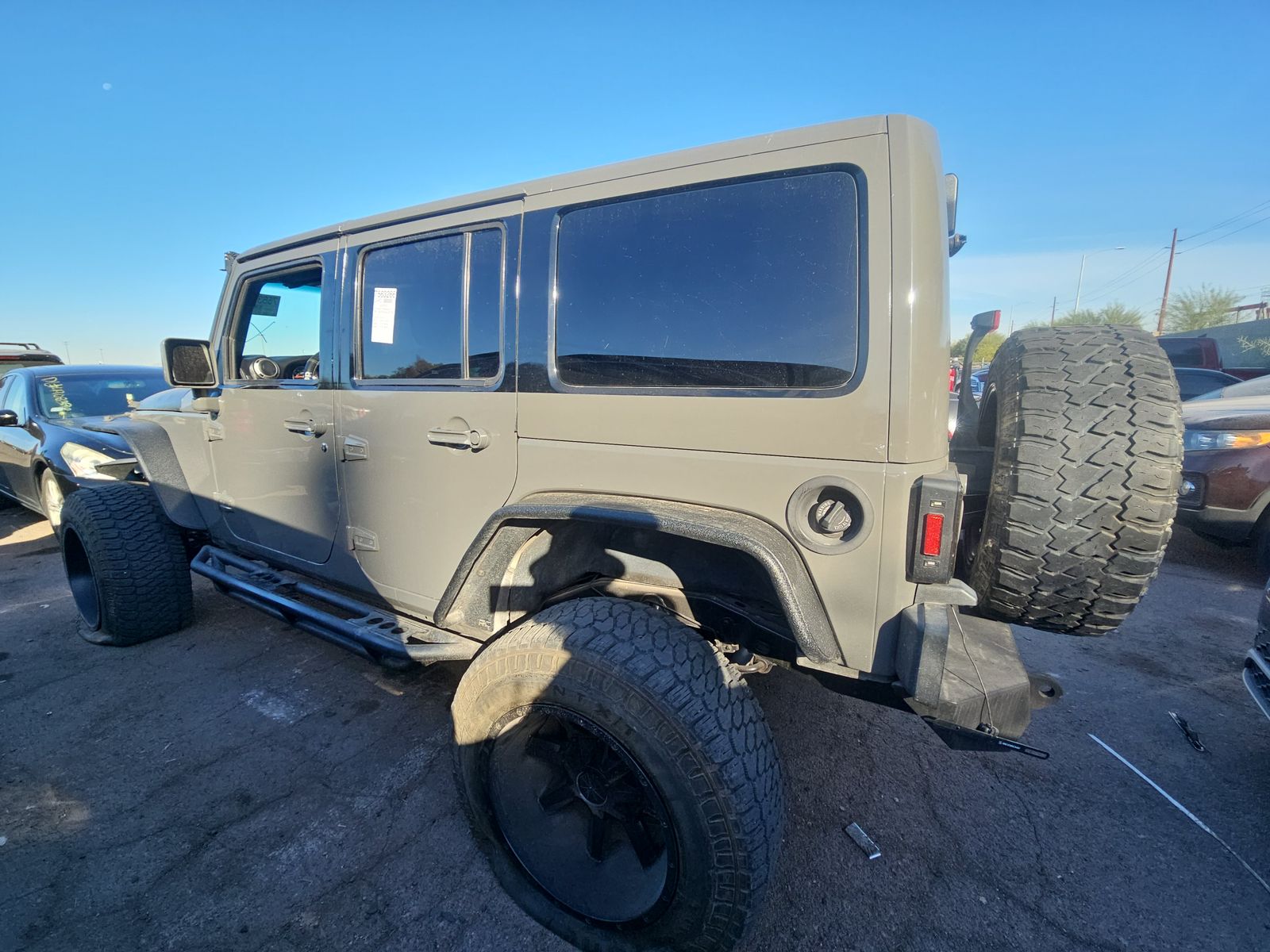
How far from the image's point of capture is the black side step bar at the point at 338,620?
213cm

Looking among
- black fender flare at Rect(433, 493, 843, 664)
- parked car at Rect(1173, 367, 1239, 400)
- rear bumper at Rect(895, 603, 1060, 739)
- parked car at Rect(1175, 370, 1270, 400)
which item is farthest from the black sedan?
parked car at Rect(1173, 367, 1239, 400)

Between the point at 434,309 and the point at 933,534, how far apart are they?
1.92 m

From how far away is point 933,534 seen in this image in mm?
1438

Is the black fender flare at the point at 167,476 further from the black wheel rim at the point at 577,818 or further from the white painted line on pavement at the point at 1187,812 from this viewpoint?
the white painted line on pavement at the point at 1187,812

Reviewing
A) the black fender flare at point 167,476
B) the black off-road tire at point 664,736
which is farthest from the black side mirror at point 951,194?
the black fender flare at point 167,476

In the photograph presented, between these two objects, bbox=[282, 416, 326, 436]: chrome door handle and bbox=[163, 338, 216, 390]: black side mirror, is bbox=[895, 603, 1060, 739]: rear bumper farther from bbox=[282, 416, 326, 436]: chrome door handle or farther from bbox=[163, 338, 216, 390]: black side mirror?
bbox=[163, 338, 216, 390]: black side mirror

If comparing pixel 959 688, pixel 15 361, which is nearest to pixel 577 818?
pixel 959 688

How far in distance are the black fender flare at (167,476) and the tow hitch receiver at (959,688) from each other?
373 cm

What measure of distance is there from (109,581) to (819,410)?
4036 millimetres

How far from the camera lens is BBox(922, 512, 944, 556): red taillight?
143 centimetres

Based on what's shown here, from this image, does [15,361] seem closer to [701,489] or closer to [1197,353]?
[701,489]

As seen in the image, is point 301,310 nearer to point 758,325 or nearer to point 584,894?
point 758,325

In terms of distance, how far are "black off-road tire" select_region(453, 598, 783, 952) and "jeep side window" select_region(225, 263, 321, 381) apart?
191 cm

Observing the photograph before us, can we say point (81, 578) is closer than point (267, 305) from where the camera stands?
No
